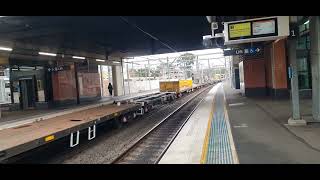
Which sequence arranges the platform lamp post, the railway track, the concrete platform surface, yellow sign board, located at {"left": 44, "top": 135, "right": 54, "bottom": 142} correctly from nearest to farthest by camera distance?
the concrete platform surface
yellow sign board, located at {"left": 44, "top": 135, "right": 54, "bottom": 142}
the railway track
the platform lamp post

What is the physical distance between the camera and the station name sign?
10.9 m

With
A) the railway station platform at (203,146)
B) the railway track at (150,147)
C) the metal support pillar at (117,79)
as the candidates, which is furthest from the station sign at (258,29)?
the metal support pillar at (117,79)

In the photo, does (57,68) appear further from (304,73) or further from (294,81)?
(294,81)

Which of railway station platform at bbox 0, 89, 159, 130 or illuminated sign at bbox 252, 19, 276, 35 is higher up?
illuminated sign at bbox 252, 19, 276, 35

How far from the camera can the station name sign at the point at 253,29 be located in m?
10.9

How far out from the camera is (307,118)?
39.8 ft

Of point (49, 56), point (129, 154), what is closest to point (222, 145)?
point (129, 154)

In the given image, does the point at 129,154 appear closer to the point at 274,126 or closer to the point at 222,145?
the point at 222,145

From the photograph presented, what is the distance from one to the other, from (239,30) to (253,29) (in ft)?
1.49

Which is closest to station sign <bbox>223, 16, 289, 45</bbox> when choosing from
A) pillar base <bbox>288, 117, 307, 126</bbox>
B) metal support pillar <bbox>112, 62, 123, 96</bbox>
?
pillar base <bbox>288, 117, 307, 126</bbox>

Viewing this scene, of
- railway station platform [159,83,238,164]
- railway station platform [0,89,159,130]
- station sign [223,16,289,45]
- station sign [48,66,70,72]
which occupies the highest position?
station sign [223,16,289,45]

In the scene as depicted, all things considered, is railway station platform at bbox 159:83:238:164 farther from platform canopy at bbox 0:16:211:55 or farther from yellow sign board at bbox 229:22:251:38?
platform canopy at bbox 0:16:211:55
